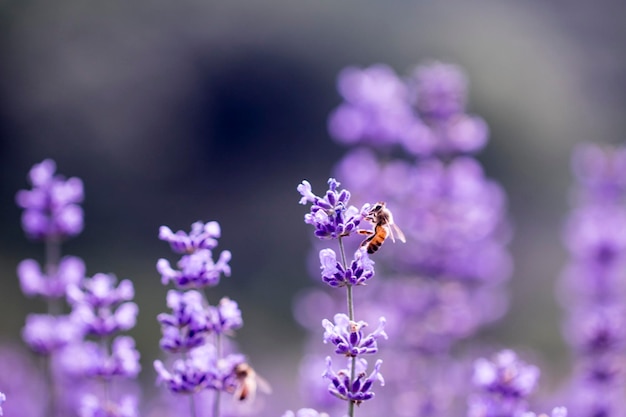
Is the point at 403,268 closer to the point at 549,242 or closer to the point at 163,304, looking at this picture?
the point at 163,304

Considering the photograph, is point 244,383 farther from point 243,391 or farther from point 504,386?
point 504,386

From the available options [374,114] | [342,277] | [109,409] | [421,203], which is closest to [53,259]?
[374,114]

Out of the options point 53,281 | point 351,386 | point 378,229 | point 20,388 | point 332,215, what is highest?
point 20,388

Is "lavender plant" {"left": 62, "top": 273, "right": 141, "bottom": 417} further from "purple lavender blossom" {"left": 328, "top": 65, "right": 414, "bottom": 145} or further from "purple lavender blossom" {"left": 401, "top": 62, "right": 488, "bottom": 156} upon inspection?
"purple lavender blossom" {"left": 401, "top": 62, "right": 488, "bottom": 156}

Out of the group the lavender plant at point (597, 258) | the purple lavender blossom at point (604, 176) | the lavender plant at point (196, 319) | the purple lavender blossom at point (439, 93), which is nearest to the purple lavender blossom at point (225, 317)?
the lavender plant at point (196, 319)

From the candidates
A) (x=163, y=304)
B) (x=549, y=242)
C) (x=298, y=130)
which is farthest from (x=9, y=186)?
(x=549, y=242)

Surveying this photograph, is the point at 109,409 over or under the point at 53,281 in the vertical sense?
under

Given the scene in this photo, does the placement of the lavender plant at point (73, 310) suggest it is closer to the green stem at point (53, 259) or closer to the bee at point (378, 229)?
the bee at point (378, 229)

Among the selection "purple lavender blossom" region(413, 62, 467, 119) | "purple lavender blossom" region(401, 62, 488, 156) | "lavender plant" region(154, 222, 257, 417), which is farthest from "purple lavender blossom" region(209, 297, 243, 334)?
"purple lavender blossom" region(413, 62, 467, 119)

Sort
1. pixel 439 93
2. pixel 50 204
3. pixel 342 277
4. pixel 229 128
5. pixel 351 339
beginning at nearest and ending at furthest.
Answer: pixel 351 339, pixel 342 277, pixel 50 204, pixel 439 93, pixel 229 128
